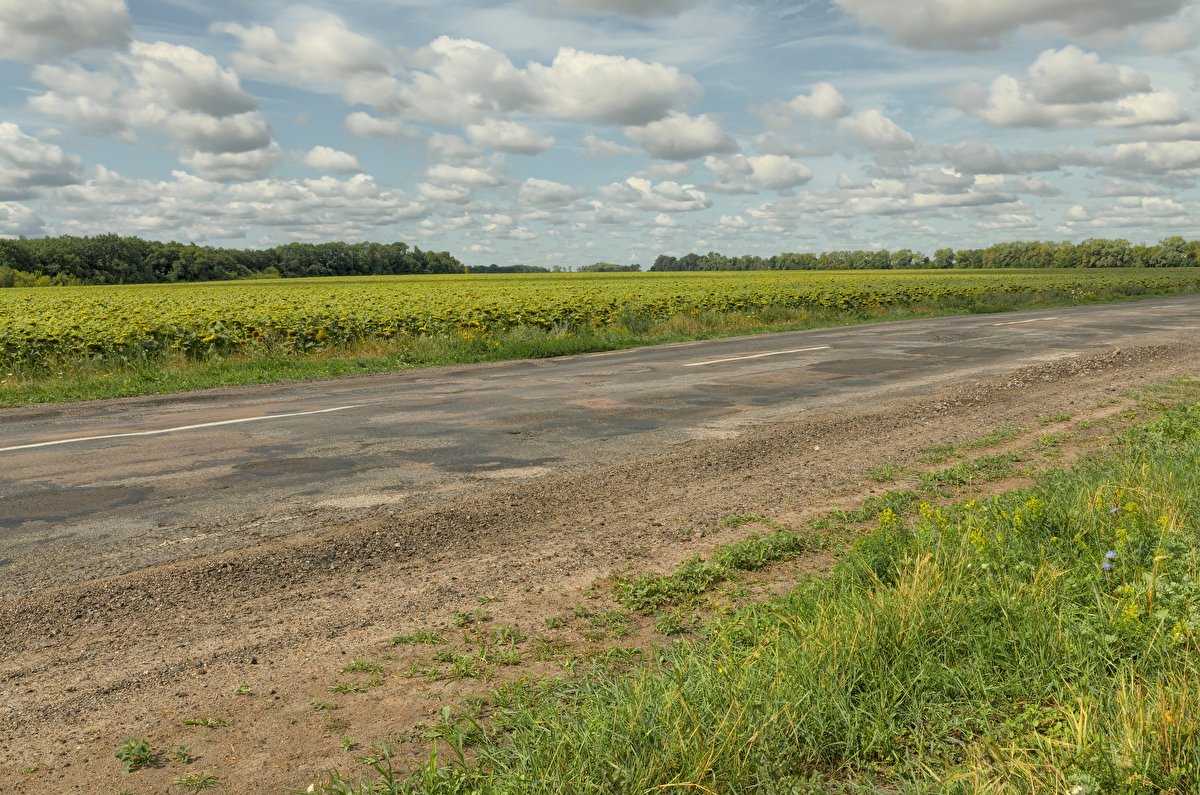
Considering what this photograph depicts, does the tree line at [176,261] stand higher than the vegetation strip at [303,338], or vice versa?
the tree line at [176,261]

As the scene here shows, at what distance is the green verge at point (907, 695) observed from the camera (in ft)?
9.41

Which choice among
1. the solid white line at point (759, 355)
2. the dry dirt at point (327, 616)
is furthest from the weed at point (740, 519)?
the solid white line at point (759, 355)

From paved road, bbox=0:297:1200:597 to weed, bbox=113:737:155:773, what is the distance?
7.24 ft

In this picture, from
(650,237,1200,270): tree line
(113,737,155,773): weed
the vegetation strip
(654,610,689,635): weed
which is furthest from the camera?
(650,237,1200,270): tree line

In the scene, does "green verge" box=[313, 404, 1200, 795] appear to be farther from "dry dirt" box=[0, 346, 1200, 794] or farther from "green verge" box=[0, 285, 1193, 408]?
"green verge" box=[0, 285, 1193, 408]

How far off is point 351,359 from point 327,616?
13.6 m

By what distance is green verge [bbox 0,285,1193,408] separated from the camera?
1391 centimetres

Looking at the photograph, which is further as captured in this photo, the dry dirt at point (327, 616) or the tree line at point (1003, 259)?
the tree line at point (1003, 259)

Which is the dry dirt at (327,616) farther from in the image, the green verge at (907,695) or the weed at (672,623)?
the green verge at (907,695)

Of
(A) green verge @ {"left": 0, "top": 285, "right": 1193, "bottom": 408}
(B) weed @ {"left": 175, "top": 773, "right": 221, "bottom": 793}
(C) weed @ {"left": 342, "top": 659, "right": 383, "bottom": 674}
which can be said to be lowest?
(B) weed @ {"left": 175, "top": 773, "right": 221, "bottom": 793}

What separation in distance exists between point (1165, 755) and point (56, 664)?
448cm

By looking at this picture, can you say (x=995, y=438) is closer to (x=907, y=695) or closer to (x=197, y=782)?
(x=907, y=695)

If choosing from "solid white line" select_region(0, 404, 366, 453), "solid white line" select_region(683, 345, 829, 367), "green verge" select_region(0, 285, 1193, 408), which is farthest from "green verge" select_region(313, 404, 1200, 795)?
"green verge" select_region(0, 285, 1193, 408)

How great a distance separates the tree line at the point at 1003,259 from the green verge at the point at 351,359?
94483 mm
